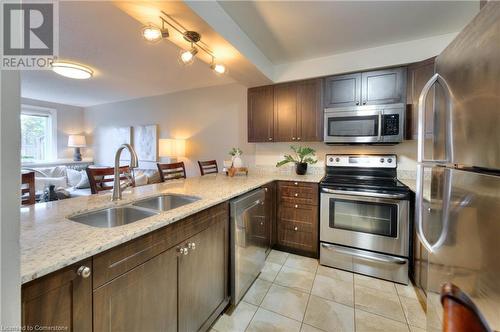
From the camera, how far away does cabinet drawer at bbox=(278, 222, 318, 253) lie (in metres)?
2.49

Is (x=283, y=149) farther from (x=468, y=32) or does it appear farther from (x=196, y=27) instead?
(x=468, y=32)

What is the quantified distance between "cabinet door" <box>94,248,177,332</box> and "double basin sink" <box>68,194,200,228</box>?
0.33 metres

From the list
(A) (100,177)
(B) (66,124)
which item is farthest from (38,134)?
(A) (100,177)

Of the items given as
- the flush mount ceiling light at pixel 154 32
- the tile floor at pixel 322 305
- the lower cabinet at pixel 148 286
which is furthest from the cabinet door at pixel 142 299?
the flush mount ceiling light at pixel 154 32

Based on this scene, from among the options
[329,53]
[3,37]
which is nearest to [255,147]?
[329,53]

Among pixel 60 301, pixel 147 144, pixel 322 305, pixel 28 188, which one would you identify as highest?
pixel 147 144

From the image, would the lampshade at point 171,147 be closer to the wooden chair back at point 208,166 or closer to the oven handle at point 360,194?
the wooden chair back at point 208,166

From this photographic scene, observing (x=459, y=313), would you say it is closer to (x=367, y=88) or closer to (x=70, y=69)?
(x=367, y=88)

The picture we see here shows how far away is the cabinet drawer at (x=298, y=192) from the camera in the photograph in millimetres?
2469

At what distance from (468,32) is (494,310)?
1.11 m

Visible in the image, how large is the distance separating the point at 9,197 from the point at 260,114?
287cm

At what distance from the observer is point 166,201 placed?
67.2 inches

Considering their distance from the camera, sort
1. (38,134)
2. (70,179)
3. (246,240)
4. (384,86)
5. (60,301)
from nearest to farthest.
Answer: (60,301) → (246,240) → (384,86) → (70,179) → (38,134)

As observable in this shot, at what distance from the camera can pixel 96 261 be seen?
79 centimetres
